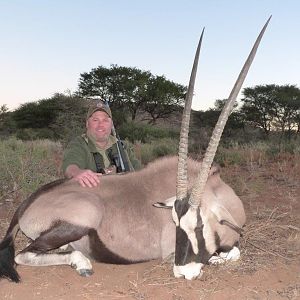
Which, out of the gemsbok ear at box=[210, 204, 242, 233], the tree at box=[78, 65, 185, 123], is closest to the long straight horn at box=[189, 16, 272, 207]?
the gemsbok ear at box=[210, 204, 242, 233]

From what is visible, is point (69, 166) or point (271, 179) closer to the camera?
point (69, 166)

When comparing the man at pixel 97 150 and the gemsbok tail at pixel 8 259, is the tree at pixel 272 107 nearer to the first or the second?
the man at pixel 97 150

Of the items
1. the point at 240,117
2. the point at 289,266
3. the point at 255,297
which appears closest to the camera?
the point at 255,297

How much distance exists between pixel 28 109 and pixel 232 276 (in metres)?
20.1

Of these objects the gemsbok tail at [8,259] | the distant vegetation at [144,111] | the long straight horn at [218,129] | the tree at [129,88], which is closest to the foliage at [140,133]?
the distant vegetation at [144,111]

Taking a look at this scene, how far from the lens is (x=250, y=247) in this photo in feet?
13.4

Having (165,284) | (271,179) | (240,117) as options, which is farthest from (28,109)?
(165,284)

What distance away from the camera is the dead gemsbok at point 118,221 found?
11.2 ft

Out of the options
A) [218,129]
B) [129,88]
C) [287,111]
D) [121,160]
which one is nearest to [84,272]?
[218,129]

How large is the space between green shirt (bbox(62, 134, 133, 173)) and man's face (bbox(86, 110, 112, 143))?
0.09 m

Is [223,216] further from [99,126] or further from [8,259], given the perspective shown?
[99,126]

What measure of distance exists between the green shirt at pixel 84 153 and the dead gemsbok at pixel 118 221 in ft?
2.37

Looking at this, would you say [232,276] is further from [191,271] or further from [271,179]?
[271,179]

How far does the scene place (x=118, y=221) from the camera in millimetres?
3725
